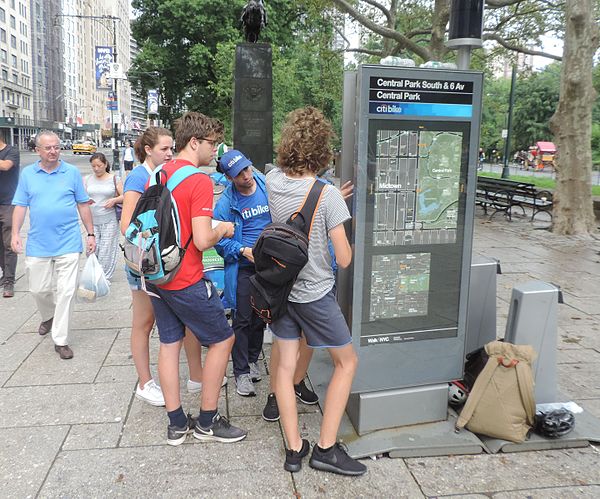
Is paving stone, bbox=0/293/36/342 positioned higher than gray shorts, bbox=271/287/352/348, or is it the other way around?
gray shorts, bbox=271/287/352/348

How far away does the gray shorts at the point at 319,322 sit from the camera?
2.86m

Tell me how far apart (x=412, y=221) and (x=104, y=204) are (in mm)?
4414

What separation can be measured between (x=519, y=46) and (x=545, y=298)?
18870 millimetres

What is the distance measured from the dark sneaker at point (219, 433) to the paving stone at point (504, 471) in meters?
1.03

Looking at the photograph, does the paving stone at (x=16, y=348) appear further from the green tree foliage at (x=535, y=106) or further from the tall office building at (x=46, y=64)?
the tall office building at (x=46, y=64)

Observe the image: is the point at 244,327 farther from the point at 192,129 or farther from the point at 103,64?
the point at 103,64

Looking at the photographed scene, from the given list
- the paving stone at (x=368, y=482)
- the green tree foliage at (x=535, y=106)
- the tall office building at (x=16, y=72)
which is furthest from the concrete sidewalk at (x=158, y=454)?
the tall office building at (x=16, y=72)

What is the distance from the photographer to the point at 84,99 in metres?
118

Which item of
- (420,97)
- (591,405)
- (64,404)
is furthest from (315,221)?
(591,405)

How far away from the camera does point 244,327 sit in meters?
3.88

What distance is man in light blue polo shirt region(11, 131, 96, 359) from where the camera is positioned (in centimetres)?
442

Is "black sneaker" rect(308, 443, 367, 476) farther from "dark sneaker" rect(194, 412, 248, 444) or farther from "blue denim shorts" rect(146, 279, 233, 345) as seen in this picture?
"blue denim shorts" rect(146, 279, 233, 345)

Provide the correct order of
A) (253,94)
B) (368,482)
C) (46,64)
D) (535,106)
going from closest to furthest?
1. (368,482)
2. (253,94)
3. (535,106)
4. (46,64)

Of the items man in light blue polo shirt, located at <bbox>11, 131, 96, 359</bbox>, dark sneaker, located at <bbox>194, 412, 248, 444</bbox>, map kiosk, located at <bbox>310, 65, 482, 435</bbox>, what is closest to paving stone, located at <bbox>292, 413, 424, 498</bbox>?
map kiosk, located at <bbox>310, 65, 482, 435</bbox>
